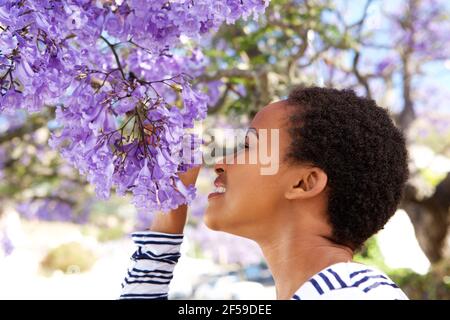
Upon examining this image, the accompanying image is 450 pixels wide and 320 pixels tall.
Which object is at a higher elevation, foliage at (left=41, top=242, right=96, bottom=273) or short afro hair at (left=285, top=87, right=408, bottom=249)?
foliage at (left=41, top=242, right=96, bottom=273)

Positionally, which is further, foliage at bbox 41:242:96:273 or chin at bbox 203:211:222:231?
foliage at bbox 41:242:96:273

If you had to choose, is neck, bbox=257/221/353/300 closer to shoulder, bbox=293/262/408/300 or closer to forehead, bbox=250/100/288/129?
shoulder, bbox=293/262/408/300

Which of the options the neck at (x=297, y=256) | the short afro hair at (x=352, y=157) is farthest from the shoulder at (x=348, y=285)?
the short afro hair at (x=352, y=157)

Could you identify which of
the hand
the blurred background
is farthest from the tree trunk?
the hand

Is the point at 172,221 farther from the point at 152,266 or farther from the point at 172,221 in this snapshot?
the point at 152,266

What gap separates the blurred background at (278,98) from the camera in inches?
179

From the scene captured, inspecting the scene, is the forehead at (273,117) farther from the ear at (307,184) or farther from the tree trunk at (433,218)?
the tree trunk at (433,218)

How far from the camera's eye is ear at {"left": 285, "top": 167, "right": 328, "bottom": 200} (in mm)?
1875

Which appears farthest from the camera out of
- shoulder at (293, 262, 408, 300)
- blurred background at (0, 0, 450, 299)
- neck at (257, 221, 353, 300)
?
blurred background at (0, 0, 450, 299)

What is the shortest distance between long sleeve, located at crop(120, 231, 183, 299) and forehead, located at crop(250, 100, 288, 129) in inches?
21.1

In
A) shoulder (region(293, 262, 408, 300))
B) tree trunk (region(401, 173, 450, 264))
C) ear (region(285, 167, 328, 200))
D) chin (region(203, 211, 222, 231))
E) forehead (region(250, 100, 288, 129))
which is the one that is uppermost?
tree trunk (region(401, 173, 450, 264))

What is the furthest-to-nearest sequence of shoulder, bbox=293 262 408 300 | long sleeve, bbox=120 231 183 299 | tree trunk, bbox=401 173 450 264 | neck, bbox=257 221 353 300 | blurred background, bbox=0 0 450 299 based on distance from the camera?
tree trunk, bbox=401 173 450 264 → blurred background, bbox=0 0 450 299 → long sleeve, bbox=120 231 183 299 → neck, bbox=257 221 353 300 → shoulder, bbox=293 262 408 300

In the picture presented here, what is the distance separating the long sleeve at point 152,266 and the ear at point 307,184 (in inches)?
21.6
